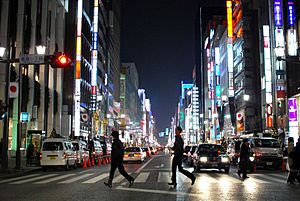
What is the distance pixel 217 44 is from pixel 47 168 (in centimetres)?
8713

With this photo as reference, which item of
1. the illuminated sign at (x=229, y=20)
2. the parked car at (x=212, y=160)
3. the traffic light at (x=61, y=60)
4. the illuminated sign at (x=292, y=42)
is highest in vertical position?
the illuminated sign at (x=229, y=20)

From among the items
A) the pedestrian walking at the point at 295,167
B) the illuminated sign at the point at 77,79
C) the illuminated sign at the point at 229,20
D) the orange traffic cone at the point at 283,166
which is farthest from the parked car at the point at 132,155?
the illuminated sign at the point at 229,20

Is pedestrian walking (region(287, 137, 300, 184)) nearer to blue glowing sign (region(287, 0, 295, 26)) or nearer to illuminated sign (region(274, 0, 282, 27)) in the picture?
blue glowing sign (region(287, 0, 295, 26))

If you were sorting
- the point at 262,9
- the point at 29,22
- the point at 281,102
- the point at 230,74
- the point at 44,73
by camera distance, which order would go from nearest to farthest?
the point at 29,22 → the point at 44,73 → the point at 281,102 → the point at 262,9 → the point at 230,74

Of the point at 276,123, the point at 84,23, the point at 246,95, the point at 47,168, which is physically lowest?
the point at 47,168

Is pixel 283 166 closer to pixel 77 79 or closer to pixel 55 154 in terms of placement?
pixel 55 154

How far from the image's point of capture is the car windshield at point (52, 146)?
26047mm

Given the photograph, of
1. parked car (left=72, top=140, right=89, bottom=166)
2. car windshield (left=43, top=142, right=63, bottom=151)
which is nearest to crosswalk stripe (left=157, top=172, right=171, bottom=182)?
car windshield (left=43, top=142, right=63, bottom=151)

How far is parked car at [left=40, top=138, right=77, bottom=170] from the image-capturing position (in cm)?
2570

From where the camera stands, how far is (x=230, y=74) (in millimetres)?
81625

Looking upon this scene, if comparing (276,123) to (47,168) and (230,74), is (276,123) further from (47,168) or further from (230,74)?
(47,168)

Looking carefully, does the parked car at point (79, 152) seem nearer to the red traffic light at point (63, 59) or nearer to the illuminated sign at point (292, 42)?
the red traffic light at point (63, 59)

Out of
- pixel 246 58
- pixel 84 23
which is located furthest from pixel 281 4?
pixel 84 23

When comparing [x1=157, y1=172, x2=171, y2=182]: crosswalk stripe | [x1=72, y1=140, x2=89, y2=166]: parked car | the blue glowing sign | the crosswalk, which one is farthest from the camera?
the blue glowing sign
